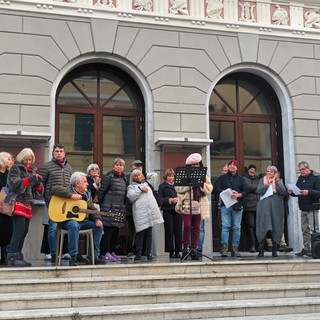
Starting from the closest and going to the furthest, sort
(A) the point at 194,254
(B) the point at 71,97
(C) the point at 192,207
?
(A) the point at 194,254 < (C) the point at 192,207 < (B) the point at 71,97

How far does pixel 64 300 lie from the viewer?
625 cm

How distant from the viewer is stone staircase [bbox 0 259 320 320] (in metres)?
6.14

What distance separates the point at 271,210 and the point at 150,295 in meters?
3.30

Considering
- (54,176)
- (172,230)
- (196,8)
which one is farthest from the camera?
(196,8)

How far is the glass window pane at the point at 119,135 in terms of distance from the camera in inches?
432

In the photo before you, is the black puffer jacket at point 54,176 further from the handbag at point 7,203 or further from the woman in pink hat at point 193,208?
the woman in pink hat at point 193,208

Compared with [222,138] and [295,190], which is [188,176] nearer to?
[295,190]

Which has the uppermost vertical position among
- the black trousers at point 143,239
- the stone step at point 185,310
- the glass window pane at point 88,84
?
the glass window pane at point 88,84

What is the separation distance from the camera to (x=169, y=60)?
1102 cm

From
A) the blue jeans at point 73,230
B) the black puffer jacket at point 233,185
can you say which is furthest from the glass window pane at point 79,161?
the blue jeans at point 73,230

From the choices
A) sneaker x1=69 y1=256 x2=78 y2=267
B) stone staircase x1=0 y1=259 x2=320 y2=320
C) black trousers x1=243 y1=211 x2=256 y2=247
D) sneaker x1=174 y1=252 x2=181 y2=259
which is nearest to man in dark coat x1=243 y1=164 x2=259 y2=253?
black trousers x1=243 y1=211 x2=256 y2=247

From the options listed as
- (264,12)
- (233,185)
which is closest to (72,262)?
(233,185)

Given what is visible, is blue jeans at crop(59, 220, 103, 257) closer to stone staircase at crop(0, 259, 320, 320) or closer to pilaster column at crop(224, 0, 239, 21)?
stone staircase at crop(0, 259, 320, 320)

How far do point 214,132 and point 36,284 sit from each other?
615 cm
